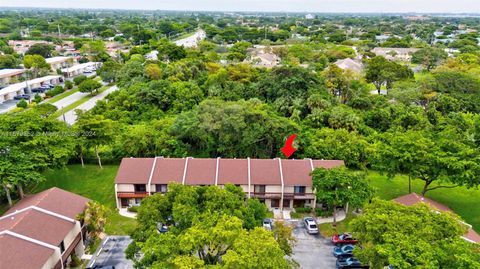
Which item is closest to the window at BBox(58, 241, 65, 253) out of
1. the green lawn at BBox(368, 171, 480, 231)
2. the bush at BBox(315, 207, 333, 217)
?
the bush at BBox(315, 207, 333, 217)

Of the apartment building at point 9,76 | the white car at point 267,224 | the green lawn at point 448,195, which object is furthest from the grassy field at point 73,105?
the green lawn at point 448,195

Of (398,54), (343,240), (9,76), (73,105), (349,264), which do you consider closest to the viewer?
(349,264)

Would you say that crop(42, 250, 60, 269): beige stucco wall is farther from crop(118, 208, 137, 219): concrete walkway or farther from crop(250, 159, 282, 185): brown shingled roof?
crop(250, 159, 282, 185): brown shingled roof

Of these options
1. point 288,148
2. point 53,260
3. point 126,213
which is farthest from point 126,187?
point 288,148

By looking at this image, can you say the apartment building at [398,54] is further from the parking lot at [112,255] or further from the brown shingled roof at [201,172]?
the parking lot at [112,255]

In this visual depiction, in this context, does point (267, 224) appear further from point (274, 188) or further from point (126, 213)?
point (126, 213)

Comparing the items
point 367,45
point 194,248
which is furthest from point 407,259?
point 367,45
